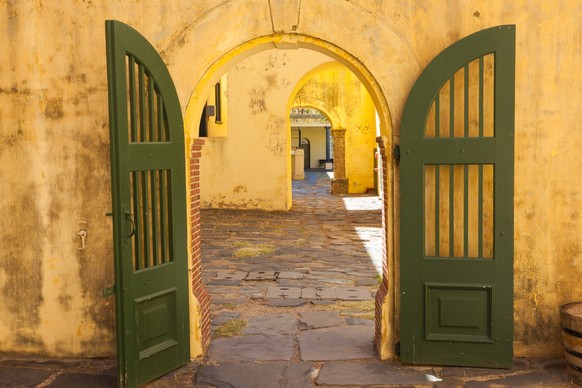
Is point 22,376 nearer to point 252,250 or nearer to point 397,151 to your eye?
point 397,151

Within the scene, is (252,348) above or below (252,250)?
below

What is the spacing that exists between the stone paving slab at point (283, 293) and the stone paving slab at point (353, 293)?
0.50 metres

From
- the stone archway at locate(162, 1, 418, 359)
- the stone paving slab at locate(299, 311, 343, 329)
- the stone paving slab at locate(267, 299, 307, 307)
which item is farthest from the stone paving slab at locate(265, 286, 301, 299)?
the stone archway at locate(162, 1, 418, 359)

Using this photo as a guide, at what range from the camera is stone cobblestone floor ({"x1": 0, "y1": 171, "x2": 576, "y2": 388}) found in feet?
15.4

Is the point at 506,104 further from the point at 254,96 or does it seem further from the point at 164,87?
the point at 254,96

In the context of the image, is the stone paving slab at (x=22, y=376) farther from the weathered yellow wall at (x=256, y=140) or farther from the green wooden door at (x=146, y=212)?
the weathered yellow wall at (x=256, y=140)

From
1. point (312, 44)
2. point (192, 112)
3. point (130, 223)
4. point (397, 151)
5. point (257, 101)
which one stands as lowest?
point (130, 223)

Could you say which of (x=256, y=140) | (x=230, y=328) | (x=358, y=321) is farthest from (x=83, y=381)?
(x=256, y=140)

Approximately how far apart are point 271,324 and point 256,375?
4.54 feet

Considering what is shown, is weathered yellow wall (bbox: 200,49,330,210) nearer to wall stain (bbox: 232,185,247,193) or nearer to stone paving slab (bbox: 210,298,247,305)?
wall stain (bbox: 232,185,247,193)

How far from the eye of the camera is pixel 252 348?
5.44m

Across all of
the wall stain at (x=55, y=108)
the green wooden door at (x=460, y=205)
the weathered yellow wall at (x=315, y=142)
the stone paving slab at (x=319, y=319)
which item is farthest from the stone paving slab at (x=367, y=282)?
the weathered yellow wall at (x=315, y=142)

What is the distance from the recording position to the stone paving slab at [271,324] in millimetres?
5934

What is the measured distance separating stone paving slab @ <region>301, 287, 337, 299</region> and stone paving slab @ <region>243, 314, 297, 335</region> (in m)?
0.81
